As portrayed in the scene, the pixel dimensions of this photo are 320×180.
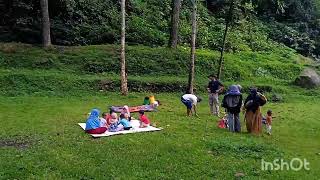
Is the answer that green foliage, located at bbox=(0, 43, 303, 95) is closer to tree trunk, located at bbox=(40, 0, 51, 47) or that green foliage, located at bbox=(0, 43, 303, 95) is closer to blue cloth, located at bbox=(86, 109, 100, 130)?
tree trunk, located at bbox=(40, 0, 51, 47)

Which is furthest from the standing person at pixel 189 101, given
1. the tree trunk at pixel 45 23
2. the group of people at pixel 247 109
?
the tree trunk at pixel 45 23

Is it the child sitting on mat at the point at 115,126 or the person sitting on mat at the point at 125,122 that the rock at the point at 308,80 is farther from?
the child sitting on mat at the point at 115,126

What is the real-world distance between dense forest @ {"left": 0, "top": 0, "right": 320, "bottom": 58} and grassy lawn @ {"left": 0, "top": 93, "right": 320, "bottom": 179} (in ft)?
36.6

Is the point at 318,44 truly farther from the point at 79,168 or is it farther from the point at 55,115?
the point at 79,168

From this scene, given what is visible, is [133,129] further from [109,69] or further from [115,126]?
[109,69]

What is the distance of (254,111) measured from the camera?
15312mm

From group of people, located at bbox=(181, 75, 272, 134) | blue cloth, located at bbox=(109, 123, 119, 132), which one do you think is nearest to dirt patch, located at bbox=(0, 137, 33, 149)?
blue cloth, located at bbox=(109, 123, 119, 132)

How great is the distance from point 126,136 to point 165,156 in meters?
2.51

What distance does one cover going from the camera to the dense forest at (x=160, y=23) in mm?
30406

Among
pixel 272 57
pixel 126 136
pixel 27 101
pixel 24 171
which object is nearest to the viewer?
pixel 24 171

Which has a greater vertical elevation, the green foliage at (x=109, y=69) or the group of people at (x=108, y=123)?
the green foliage at (x=109, y=69)

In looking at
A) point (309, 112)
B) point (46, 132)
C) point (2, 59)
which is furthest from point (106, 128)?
point (2, 59)

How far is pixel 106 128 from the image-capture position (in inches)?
587

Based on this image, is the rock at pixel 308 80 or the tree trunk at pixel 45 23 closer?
the tree trunk at pixel 45 23
